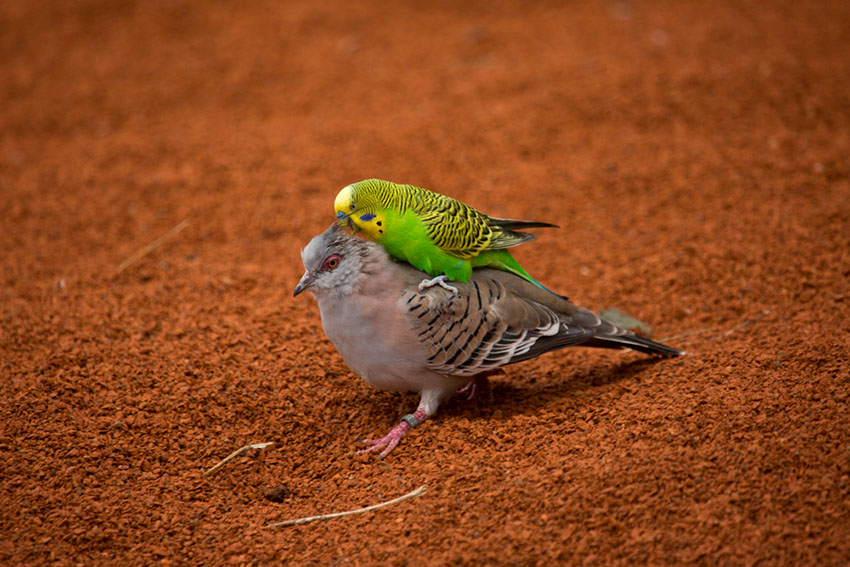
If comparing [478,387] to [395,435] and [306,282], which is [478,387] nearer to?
[395,435]

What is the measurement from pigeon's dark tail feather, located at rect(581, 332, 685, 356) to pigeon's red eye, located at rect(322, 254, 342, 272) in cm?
181

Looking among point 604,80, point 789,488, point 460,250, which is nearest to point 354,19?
point 604,80

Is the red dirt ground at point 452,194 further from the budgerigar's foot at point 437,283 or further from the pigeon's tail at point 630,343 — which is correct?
the budgerigar's foot at point 437,283

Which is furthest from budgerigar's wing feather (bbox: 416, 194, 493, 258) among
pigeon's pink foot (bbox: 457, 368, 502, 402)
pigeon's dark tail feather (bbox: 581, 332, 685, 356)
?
pigeon's dark tail feather (bbox: 581, 332, 685, 356)

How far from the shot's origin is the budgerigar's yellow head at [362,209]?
13.1 ft

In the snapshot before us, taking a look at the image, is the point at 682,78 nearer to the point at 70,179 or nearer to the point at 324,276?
the point at 324,276

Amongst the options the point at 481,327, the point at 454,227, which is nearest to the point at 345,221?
the point at 454,227

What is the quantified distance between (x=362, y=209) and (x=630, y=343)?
2.06 metres

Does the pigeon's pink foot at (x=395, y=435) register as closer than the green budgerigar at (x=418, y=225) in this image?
No

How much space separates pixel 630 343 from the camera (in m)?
4.70

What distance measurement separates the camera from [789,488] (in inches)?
134

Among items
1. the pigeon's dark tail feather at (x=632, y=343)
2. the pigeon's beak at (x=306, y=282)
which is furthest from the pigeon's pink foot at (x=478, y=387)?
the pigeon's beak at (x=306, y=282)

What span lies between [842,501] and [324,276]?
2950 mm

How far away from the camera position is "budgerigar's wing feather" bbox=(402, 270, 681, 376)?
13.7 ft
